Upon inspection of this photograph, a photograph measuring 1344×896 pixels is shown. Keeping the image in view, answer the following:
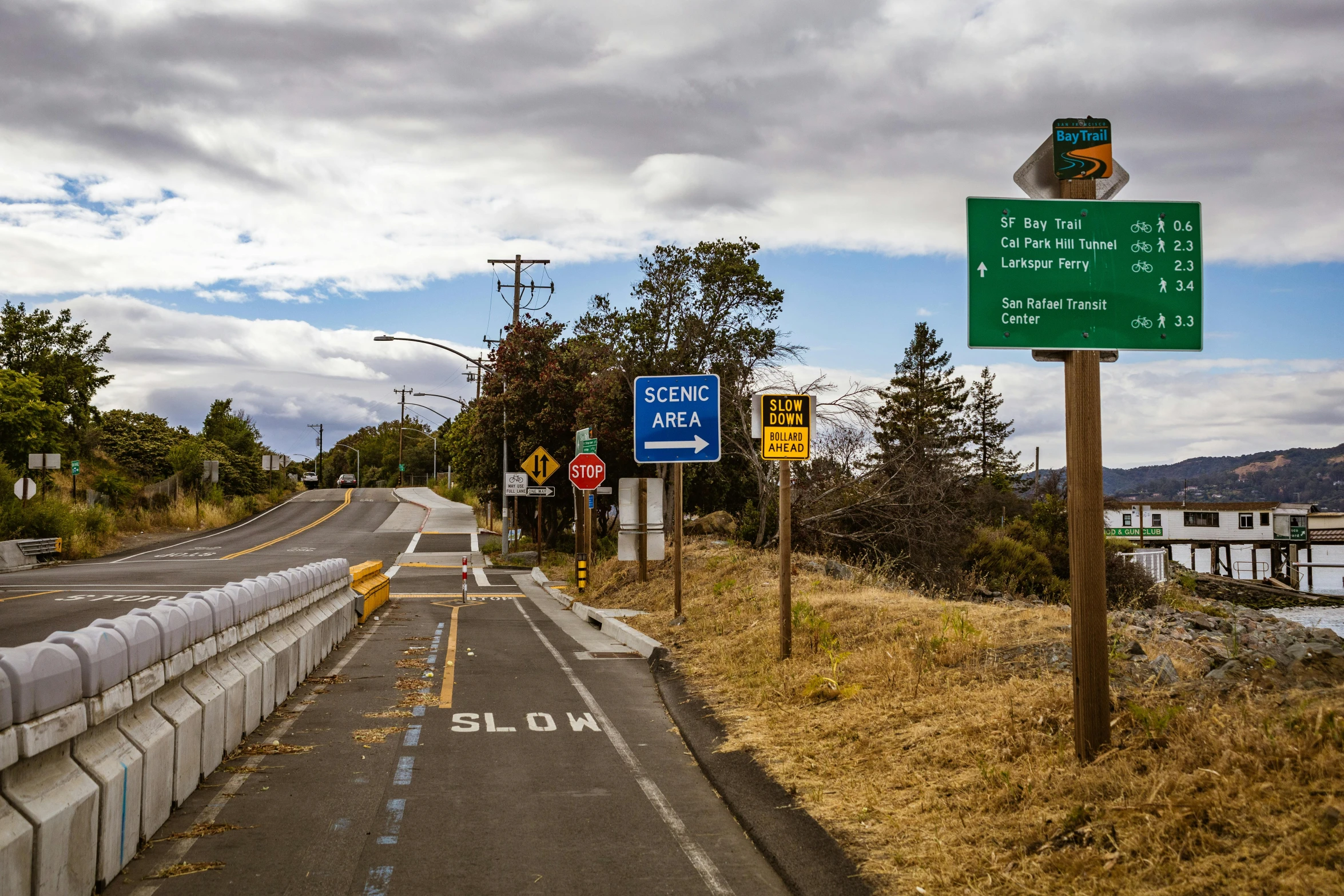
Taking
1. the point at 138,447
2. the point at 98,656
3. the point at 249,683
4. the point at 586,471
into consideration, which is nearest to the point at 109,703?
the point at 98,656

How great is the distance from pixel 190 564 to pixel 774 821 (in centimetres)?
3153

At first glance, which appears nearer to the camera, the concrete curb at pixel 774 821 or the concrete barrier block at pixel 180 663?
the concrete curb at pixel 774 821

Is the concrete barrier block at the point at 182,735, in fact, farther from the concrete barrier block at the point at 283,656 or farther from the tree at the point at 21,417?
the tree at the point at 21,417

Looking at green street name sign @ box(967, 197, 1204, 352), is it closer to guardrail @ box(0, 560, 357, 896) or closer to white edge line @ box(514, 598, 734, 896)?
white edge line @ box(514, 598, 734, 896)

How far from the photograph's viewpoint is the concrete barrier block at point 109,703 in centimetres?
505

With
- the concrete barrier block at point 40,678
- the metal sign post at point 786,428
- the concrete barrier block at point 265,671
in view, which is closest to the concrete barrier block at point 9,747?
the concrete barrier block at point 40,678

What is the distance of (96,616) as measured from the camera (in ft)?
59.1

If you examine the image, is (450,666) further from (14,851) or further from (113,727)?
(14,851)

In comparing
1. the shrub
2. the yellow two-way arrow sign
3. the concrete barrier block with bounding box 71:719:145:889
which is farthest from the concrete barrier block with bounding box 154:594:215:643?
the shrub

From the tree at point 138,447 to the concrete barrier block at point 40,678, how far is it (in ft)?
216

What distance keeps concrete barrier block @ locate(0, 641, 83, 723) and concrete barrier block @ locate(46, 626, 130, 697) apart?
0.08m

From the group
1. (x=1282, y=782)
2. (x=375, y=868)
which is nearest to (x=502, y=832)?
(x=375, y=868)

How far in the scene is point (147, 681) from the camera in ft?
19.3

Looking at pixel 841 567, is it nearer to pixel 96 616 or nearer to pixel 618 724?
pixel 618 724
